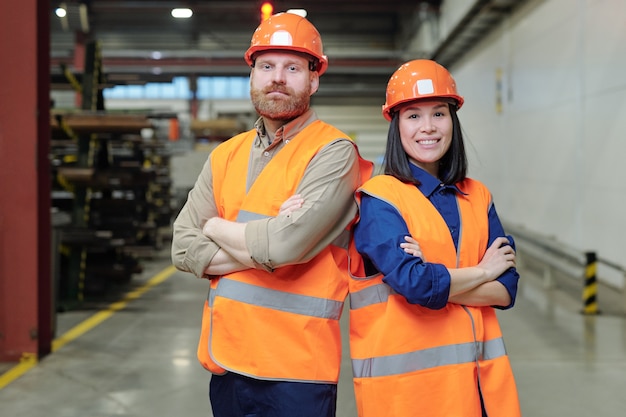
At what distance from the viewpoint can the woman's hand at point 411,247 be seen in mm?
2121

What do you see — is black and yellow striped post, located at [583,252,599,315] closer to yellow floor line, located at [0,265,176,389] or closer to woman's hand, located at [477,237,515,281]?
yellow floor line, located at [0,265,176,389]

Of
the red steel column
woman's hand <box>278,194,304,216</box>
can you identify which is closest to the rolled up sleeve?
woman's hand <box>278,194,304,216</box>

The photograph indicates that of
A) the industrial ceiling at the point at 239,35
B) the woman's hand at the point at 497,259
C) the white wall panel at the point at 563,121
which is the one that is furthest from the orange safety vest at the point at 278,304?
the industrial ceiling at the point at 239,35

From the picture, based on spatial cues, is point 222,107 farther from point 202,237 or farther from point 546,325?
point 202,237

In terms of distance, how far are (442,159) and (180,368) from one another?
12.0 ft

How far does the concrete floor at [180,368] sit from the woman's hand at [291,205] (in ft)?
8.53

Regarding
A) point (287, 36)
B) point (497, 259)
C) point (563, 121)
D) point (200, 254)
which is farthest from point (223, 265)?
point (563, 121)

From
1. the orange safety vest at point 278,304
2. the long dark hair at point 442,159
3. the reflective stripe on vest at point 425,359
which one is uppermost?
the long dark hair at point 442,159

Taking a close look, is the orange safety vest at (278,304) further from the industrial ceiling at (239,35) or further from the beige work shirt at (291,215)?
the industrial ceiling at (239,35)

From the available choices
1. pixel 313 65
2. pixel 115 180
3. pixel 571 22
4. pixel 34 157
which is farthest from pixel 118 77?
pixel 313 65

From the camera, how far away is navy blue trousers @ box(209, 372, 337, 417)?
2.18m

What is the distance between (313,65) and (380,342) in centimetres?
98

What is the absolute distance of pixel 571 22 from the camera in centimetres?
880

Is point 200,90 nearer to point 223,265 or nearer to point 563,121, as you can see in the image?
point 563,121
